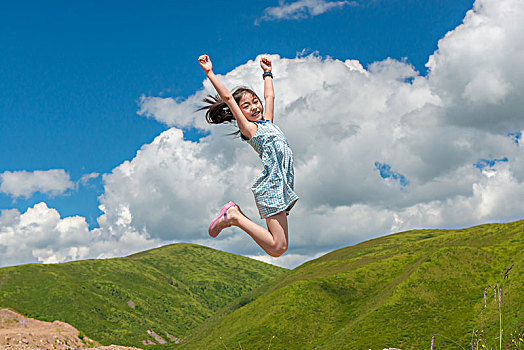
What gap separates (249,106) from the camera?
20.3 feet

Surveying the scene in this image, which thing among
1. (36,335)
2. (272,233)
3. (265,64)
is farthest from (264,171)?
(36,335)

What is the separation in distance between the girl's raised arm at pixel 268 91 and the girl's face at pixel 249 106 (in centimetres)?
40

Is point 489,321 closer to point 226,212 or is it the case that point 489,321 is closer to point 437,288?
point 437,288

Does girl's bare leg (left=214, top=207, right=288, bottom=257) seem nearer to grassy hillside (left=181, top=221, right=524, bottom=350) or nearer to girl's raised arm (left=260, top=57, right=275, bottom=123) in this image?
girl's raised arm (left=260, top=57, right=275, bottom=123)

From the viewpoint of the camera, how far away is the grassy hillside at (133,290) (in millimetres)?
108188

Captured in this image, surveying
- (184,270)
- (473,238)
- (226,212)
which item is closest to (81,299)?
(184,270)

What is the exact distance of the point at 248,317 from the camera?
48969mm

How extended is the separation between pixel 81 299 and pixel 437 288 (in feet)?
331

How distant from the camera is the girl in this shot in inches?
223

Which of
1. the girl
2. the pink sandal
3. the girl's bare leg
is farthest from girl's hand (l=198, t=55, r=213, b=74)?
the girl's bare leg

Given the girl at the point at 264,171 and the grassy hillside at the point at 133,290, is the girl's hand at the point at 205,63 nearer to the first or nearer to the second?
the girl at the point at 264,171

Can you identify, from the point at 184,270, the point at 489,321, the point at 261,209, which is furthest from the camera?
the point at 184,270

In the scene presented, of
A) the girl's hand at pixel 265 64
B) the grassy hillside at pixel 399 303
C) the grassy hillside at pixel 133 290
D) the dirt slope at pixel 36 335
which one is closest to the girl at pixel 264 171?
the girl's hand at pixel 265 64

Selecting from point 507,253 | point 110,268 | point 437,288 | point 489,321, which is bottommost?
point 489,321
